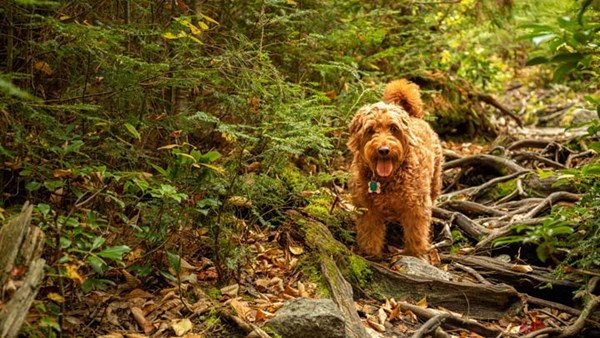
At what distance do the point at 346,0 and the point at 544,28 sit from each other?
5152mm

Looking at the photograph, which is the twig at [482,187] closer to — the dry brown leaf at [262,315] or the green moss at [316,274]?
the green moss at [316,274]

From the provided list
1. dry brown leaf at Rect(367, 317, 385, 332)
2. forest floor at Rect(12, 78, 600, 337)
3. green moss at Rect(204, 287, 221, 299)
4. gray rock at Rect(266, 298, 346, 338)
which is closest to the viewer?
gray rock at Rect(266, 298, 346, 338)

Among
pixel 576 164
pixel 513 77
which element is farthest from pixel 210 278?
pixel 513 77

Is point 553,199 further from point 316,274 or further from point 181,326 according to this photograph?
point 181,326

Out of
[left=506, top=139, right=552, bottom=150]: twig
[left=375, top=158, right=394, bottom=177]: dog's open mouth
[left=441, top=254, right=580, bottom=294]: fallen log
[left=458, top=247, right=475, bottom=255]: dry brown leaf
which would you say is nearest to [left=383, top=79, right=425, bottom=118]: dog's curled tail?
[left=375, top=158, right=394, bottom=177]: dog's open mouth

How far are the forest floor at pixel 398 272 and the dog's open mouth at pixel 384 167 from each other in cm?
65

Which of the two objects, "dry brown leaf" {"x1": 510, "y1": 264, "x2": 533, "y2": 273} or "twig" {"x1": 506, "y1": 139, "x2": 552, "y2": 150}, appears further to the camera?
"twig" {"x1": 506, "y1": 139, "x2": 552, "y2": 150}

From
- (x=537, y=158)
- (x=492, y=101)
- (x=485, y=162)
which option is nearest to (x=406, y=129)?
(x=485, y=162)

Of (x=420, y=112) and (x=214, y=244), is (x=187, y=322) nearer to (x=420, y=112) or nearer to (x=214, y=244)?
(x=214, y=244)

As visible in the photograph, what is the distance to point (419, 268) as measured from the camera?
5570mm

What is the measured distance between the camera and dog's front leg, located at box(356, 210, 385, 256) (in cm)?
587

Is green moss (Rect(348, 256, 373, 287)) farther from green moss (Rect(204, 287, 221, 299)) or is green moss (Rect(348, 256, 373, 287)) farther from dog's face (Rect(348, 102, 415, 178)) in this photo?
green moss (Rect(204, 287, 221, 299))

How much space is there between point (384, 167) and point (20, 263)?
3706 millimetres

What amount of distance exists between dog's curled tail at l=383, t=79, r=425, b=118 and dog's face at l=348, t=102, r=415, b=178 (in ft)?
2.34
